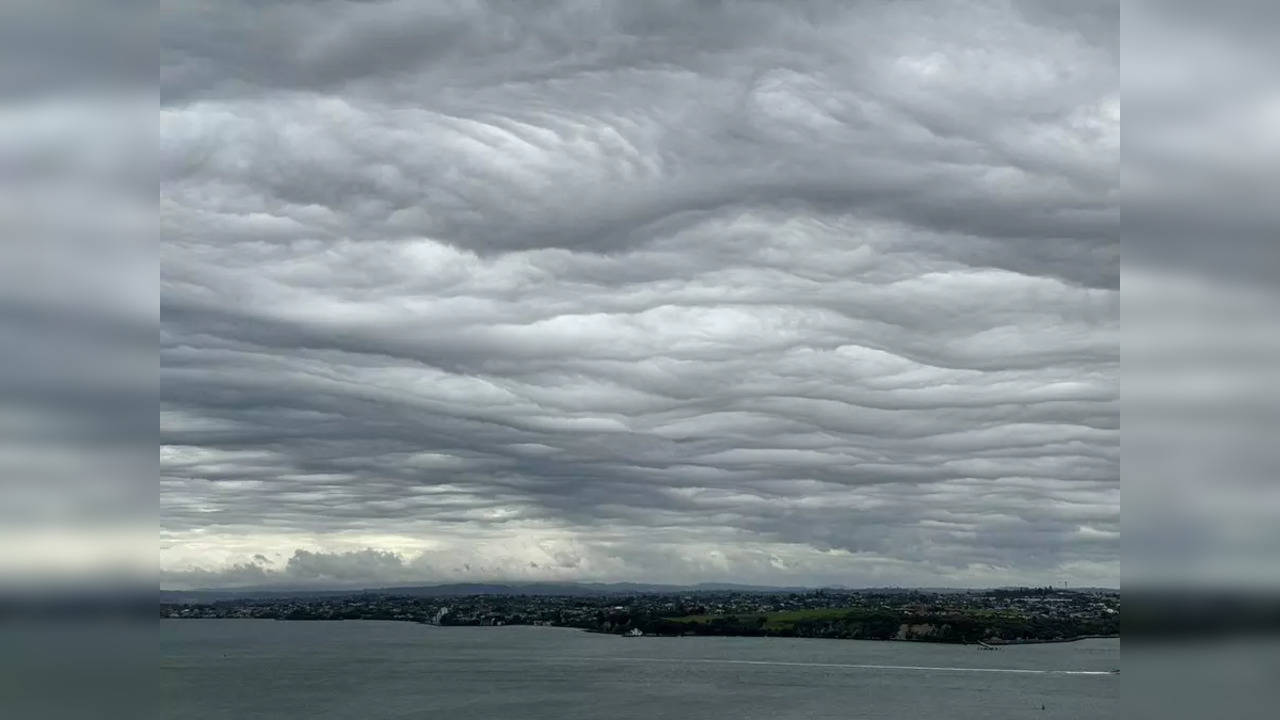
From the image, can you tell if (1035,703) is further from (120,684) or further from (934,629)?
(120,684)

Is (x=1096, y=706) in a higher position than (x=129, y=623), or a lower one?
lower

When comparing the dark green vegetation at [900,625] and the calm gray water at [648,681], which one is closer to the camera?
the calm gray water at [648,681]

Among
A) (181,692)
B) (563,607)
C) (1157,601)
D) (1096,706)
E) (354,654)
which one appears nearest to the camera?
(1157,601)

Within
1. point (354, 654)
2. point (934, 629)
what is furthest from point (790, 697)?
point (354, 654)

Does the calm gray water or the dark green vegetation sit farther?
the dark green vegetation

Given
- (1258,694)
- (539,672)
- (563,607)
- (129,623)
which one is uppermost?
(129,623)

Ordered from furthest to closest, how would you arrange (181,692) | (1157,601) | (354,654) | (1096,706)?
(354,654), (181,692), (1096,706), (1157,601)

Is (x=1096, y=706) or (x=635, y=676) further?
(x=635, y=676)

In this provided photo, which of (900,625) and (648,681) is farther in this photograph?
(900,625)
